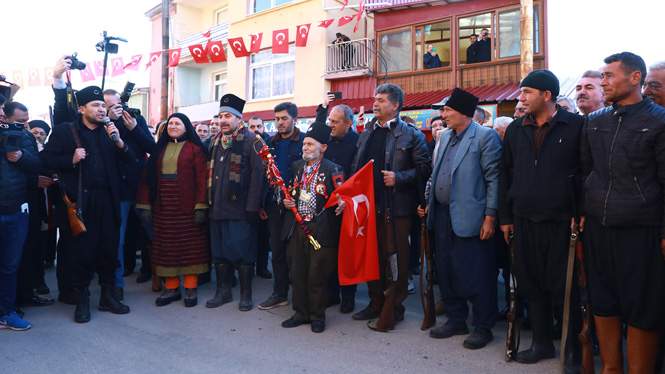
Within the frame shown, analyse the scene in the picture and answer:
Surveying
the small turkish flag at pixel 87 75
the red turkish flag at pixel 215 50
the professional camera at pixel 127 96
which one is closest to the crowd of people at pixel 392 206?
the professional camera at pixel 127 96

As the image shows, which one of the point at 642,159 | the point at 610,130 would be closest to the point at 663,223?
the point at 642,159

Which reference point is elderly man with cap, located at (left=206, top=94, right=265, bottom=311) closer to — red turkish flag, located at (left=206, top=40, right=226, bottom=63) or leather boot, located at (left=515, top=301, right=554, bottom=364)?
leather boot, located at (left=515, top=301, right=554, bottom=364)

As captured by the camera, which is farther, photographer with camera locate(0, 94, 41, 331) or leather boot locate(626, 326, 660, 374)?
photographer with camera locate(0, 94, 41, 331)

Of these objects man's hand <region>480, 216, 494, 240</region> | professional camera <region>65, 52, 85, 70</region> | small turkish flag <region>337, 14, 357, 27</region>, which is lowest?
man's hand <region>480, 216, 494, 240</region>

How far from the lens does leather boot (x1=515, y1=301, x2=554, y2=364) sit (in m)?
3.50

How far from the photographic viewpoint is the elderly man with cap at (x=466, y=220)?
3846 mm

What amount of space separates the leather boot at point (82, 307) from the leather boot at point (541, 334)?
12.9ft

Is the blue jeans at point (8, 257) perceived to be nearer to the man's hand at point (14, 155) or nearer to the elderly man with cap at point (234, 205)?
the man's hand at point (14, 155)

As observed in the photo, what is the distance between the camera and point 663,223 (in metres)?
2.78

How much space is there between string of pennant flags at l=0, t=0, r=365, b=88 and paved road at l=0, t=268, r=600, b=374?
1053cm

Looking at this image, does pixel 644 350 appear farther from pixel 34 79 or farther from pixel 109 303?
pixel 34 79

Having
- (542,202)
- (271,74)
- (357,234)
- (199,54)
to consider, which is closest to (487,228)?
(542,202)

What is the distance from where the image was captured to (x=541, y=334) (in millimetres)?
3523

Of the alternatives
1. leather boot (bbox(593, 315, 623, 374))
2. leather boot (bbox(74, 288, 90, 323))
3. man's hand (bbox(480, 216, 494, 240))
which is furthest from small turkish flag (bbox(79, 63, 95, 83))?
leather boot (bbox(593, 315, 623, 374))
